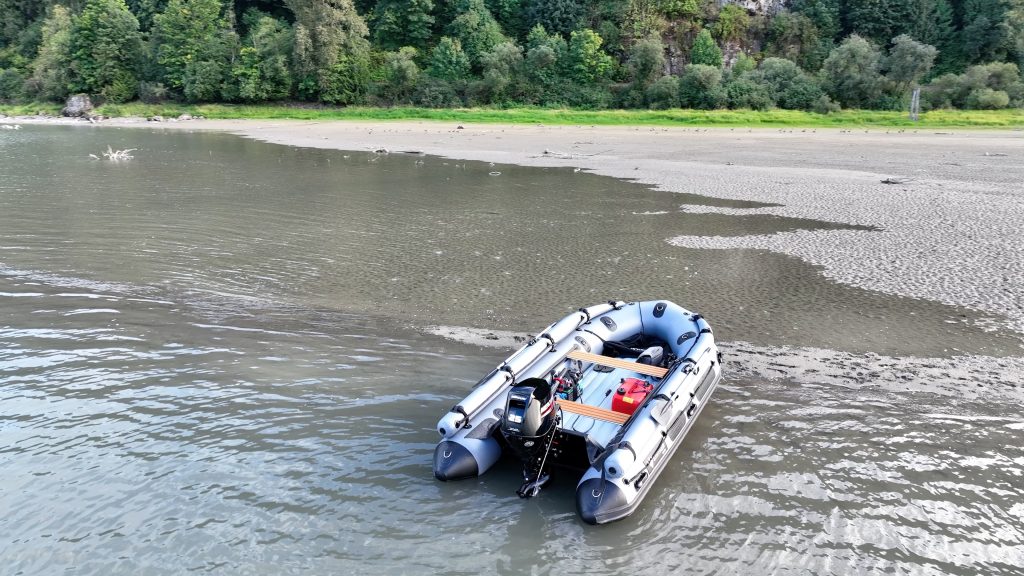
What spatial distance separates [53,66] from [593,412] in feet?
214

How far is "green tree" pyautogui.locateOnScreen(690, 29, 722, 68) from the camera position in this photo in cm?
4931

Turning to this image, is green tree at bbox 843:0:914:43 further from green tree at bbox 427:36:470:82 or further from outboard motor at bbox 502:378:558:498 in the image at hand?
outboard motor at bbox 502:378:558:498

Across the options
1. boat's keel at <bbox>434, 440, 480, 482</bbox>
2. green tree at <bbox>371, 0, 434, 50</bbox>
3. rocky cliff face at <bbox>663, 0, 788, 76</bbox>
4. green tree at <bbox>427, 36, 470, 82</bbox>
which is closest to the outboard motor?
boat's keel at <bbox>434, 440, 480, 482</bbox>

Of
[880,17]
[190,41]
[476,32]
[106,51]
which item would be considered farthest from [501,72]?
[106,51]

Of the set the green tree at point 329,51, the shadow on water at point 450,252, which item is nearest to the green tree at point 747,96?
the shadow on water at point 450,252

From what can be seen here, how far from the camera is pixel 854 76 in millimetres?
41062

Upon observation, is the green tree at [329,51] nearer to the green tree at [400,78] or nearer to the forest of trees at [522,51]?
the forest of trees at [522,51]

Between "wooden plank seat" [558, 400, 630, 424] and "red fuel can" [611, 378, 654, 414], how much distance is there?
115 millimetres

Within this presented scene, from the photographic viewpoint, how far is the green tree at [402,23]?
184ft

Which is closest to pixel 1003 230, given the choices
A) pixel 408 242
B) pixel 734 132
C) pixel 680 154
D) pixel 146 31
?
pixel 408 242

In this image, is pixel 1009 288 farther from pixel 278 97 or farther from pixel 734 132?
pixel 278 97

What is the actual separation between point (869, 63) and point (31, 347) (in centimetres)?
4613

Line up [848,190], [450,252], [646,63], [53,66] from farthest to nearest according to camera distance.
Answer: [53,66]
[646,63]
[848,190]
[450,252]

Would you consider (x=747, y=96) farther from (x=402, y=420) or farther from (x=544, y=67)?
(x=402, y=420)
